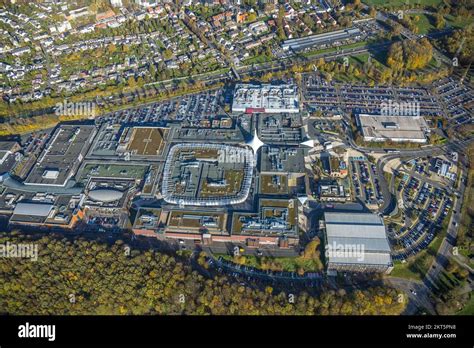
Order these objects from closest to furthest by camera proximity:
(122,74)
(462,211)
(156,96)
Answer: (462,211), (156,96), (122,74)

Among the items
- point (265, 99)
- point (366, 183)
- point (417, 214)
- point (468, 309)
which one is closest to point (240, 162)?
point (265, 99)

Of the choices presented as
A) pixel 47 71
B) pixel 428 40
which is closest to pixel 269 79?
pixel 428 40

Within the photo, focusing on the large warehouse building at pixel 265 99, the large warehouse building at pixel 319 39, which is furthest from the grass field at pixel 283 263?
the large warehouse building at pixel 319 39

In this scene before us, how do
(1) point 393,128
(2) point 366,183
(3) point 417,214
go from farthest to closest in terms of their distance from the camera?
1. (1) point 393,128
2. (2) point 366,183
3. (3) point 417,214

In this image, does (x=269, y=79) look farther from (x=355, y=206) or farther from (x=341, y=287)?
(x=341, y=287)

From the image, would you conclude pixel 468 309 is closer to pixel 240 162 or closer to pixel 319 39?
pixel 240 162

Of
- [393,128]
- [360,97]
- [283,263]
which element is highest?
[360,97]

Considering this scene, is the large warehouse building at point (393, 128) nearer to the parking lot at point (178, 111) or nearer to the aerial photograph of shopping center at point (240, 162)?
the aerial photograph of shopping center at point (240, 162)
